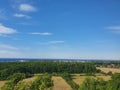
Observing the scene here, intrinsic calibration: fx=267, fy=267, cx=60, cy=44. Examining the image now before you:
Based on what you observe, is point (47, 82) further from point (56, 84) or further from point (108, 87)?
point (56, 84)

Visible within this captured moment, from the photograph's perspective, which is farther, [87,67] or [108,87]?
[87,67]

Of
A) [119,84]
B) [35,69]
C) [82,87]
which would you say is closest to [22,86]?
Answer: [82,87]

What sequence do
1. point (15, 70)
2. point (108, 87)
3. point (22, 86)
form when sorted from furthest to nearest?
point (15, 70), point (108, 87), point (22, 86)

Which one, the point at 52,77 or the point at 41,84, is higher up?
the point at 41,84

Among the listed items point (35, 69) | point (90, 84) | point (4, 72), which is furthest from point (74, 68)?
point (90, 84)

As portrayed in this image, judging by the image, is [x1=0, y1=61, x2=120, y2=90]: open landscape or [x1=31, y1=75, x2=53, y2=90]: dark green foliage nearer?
[x1=31, y1=75, x2=53, y2=90]: dark green foliage

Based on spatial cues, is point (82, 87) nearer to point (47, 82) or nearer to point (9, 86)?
point (47, 82)

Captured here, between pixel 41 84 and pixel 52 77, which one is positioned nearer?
pixel 41 84

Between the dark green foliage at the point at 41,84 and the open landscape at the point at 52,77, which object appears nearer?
the dark green foliage at the point at 41,84

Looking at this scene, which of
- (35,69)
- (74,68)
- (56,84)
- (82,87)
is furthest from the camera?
(74,68)
